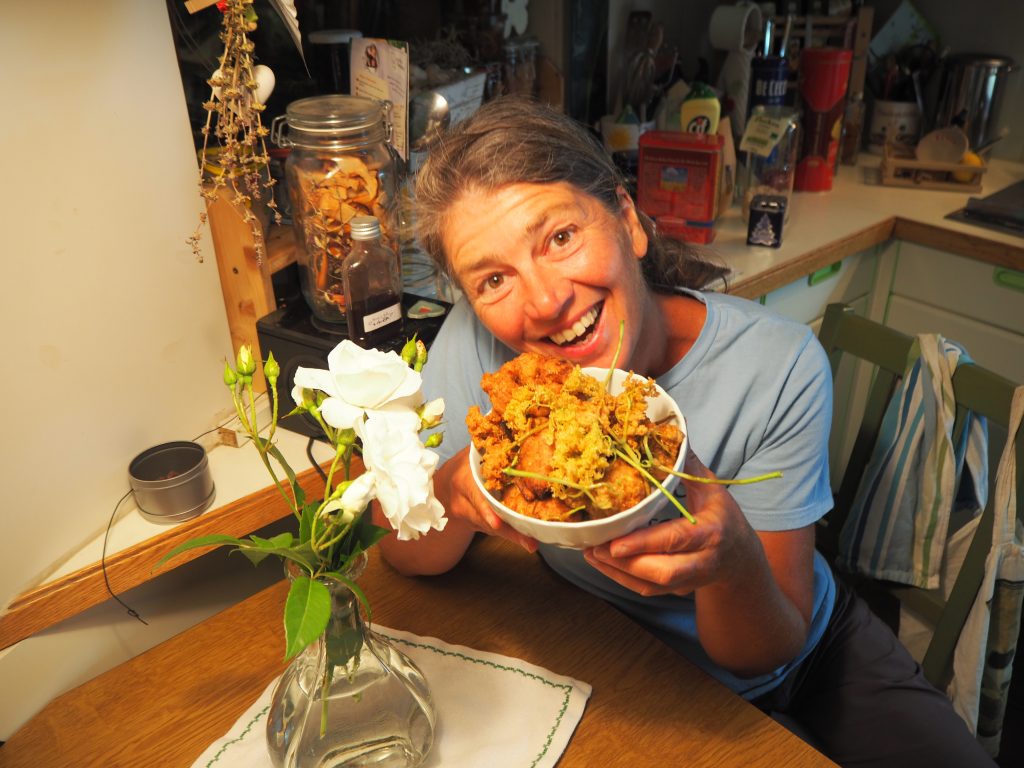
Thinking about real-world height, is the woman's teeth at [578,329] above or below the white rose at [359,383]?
below

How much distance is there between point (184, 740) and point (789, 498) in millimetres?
718

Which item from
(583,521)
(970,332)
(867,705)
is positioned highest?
(583,521)

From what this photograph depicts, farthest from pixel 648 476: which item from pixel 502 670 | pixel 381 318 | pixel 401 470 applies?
pixel 381 318

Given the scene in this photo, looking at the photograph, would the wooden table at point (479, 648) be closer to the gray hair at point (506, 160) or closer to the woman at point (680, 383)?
the woman at point (680, 383)

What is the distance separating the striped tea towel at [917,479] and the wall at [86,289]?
3.69 feet

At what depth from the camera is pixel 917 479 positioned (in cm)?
142

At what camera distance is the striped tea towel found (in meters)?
1.29

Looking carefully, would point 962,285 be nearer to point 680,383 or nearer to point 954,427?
point 954,427

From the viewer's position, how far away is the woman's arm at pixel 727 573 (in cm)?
71

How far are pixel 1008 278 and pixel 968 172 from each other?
429 mm

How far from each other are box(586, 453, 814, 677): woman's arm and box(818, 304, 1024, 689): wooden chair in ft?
1.19

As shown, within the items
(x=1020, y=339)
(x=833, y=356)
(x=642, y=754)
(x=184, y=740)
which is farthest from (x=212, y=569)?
(x=1020, y=339)

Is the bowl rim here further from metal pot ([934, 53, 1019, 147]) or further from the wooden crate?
metal pot ([934, 53, 1019, 147])

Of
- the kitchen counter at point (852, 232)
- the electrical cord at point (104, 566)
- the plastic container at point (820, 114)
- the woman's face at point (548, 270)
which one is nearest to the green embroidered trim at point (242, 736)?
the electrical cord at point (104, 566)
